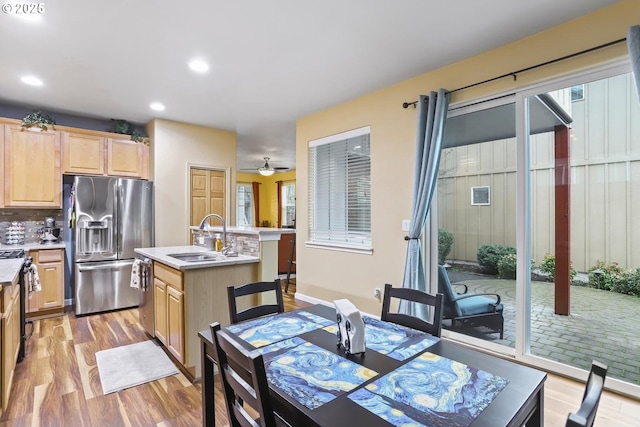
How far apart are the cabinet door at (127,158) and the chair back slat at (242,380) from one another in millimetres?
4553

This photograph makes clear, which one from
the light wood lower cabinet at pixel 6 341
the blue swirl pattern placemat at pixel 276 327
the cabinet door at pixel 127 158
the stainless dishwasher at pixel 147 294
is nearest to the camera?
the blue swirl pattern placemat at pixel 276 327

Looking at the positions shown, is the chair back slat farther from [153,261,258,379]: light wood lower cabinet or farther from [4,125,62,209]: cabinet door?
[4,125,62,209]: cabinet door

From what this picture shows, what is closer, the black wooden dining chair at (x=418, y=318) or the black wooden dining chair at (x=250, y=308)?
the black wooden dining chair at (x=418, y=318)

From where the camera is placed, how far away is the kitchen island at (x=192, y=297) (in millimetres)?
2512

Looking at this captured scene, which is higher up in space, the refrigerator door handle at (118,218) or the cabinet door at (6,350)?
the refrigerator door handle at (118,218)

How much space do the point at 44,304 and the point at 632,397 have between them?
232 inches

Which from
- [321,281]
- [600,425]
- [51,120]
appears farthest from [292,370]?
[51,120]

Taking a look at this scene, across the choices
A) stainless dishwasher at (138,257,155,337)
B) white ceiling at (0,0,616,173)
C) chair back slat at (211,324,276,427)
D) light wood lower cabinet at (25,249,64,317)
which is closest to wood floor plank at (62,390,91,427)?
stainless dishwasher at (138,257,155,337)

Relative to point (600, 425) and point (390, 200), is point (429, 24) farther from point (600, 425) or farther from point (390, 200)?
point (600, 425)

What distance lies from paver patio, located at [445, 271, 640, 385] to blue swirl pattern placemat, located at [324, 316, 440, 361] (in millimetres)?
1837

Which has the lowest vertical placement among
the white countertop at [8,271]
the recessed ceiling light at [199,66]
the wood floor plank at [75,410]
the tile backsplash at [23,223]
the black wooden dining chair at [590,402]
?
the wood floor plank at [75,410]

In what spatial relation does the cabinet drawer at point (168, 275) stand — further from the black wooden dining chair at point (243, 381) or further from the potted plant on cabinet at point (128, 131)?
the potted plant on cabinet at point (128, 131)

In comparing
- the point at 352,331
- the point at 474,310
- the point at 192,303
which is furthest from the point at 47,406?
the point at 474,310

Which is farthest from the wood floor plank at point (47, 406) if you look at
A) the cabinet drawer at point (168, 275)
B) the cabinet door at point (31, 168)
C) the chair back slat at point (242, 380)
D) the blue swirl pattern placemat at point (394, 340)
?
the cabinet door at point (31, 168)
